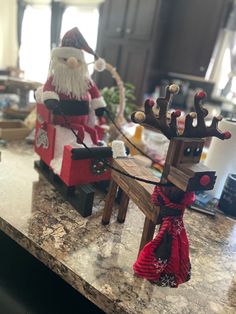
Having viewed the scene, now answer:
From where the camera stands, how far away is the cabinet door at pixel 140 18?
2732 millimetres

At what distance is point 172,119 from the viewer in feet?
1.56

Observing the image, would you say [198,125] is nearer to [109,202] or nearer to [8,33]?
[109,202]

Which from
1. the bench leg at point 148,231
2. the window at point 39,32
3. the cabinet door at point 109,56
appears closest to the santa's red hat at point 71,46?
the bench leg at point 148,231

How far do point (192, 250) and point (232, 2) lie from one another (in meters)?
2.72

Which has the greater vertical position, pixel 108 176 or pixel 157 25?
pixel 157 25

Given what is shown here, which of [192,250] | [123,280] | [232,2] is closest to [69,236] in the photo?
[123,280]

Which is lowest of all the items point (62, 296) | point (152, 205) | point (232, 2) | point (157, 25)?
point (62, 296)

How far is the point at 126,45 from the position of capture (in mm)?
3021

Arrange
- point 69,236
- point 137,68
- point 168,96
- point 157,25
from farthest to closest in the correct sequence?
point 137,68
point 157,25
point 69,236
point 168,96

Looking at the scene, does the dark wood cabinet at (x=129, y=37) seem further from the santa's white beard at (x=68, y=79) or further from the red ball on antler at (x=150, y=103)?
the red ball on antler at (x=150, y=103)

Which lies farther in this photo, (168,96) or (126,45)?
(126,45)

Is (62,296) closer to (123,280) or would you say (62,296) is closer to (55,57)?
(123,280)

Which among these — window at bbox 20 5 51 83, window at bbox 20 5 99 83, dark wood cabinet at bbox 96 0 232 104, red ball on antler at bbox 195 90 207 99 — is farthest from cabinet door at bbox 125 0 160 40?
red ball on antler at bbox 195 90 207 99

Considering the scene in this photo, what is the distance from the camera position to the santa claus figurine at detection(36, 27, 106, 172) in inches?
30.8
